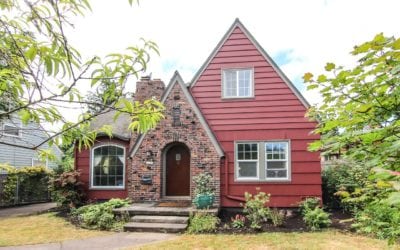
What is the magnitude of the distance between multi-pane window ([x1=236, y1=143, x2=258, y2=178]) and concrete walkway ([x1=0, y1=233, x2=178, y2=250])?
416 cm

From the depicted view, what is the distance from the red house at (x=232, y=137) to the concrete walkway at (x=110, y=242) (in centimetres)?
302

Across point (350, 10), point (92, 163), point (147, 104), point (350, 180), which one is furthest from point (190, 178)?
point (147, 104)

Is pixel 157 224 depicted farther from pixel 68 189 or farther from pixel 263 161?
pixel 68 189

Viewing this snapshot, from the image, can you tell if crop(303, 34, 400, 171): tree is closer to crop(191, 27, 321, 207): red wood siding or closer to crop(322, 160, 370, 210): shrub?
crop(191, 27, 321, 207): red wood siding

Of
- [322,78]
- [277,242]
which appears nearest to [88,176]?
[277,242]

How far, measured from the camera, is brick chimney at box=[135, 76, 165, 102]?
14.1 m

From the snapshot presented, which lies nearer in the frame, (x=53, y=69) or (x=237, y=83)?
(x=53, y=69)

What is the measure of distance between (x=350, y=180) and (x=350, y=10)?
9759mm

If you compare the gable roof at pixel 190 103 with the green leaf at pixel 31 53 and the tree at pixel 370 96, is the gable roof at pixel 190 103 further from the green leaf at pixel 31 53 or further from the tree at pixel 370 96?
the green leaf at pixel 31 53

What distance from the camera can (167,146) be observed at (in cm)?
1305

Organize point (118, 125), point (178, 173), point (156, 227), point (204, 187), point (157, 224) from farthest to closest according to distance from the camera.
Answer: point (118, 125) → point (178, 173) → point (204, 187) → point (157, 224) → point (156, 227)

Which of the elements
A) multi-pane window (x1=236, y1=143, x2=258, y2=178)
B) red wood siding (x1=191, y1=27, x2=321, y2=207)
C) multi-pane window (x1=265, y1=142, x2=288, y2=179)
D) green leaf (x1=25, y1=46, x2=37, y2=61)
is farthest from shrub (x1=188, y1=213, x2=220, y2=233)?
green leaf (x1=25, y1=46, x2=37, y2=61)

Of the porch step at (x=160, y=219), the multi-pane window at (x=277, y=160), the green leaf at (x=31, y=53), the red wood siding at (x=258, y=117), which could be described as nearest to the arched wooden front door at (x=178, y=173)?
the red wood siding at (x=258, y=117)

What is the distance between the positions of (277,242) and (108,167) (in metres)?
7.79
